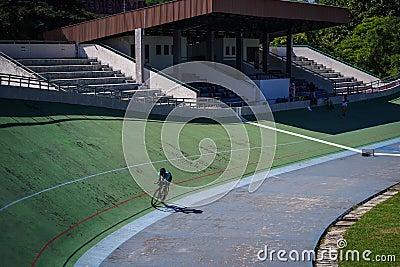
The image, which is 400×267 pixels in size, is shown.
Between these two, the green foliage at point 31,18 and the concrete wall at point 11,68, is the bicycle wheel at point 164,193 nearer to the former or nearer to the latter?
the concrete wall at point 11,68

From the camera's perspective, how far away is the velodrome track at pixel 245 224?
46.2 feet

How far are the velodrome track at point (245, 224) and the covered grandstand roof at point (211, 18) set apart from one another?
14.9 meters

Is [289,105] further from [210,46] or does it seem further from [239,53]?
[210,46]

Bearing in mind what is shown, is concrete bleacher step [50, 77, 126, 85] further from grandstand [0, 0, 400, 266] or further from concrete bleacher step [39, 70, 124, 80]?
concrete bleacher step [39, 70, 124, 80]

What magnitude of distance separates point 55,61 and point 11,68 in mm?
4308

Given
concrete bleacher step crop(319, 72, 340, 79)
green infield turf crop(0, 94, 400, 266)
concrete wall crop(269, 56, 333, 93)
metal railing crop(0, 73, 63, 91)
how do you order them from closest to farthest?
green infield turf crop(0, 94, 400, 266) < metal railing crop(0, 73, 63, 91) < concrete wall crop(269, 56, 333, 93) < concrete bleacher step crop(319, 72, 340, 79)

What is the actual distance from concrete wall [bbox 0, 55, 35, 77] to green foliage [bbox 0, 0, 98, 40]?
37.8 ft

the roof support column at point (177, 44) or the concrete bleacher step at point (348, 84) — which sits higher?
the roof support column at point (177, 44)

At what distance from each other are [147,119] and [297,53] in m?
34.5

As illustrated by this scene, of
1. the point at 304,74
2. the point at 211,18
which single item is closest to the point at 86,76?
the point at 211,18

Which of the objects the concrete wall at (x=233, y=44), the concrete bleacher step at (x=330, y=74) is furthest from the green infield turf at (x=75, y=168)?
the concrete bleacher step at (x=330, y=74)

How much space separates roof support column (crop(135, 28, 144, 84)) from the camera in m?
38.6

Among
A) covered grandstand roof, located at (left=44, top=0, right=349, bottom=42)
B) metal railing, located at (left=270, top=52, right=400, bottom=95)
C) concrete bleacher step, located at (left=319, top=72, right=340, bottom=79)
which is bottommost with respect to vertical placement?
metal railing, located at (left=270, top=52, right=400, bottom=95)

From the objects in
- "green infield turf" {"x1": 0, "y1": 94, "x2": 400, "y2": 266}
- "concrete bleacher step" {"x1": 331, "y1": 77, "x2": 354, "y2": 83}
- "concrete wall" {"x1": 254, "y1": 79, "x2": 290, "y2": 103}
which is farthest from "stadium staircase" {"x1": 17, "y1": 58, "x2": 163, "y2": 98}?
"concrete bleacher step" {"x1": 331, "y1": 77, "x2": 354, "y2": 83}
